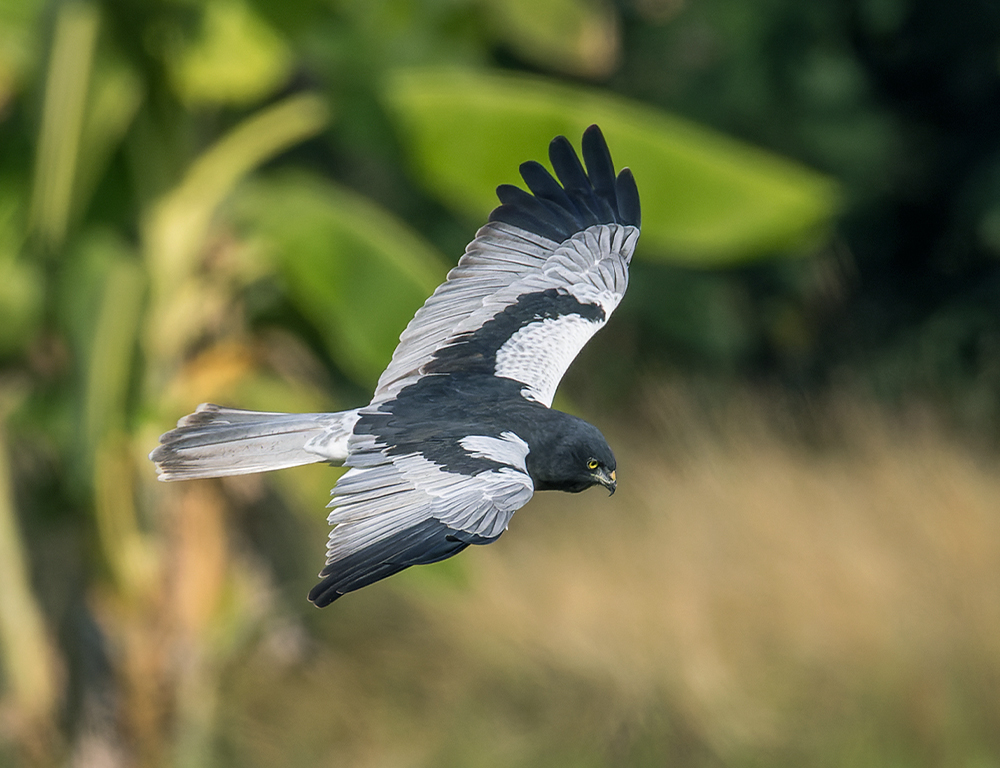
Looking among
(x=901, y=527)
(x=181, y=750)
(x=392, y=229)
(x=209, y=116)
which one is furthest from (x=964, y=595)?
(x=209, y=116)

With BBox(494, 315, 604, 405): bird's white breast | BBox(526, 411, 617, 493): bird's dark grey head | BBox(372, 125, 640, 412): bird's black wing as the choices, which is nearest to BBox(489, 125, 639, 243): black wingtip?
BBox(372, 125, 640, 412): bird's black wing

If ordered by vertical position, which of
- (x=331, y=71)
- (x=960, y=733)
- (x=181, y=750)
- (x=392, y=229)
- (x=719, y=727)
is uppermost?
(x=331, y=71)

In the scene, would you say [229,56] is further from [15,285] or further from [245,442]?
[245,442]

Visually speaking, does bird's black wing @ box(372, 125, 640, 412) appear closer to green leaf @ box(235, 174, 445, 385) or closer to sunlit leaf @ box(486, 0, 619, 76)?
green leaf @ box(235, 174, 445, 385)

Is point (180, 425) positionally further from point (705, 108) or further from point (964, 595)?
point (705, 108)

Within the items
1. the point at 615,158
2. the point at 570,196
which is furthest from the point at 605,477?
the point at 615,158

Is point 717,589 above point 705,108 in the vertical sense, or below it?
below

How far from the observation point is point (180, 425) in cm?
294

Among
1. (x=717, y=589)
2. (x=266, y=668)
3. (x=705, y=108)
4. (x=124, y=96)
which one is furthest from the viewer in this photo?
(x=705, y=108)

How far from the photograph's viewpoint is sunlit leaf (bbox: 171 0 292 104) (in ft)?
16.8

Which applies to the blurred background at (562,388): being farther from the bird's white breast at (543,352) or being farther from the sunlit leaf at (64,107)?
the bird's white breast at (543,352)

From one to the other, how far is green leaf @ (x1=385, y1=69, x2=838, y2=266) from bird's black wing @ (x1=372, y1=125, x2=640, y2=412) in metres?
1.35

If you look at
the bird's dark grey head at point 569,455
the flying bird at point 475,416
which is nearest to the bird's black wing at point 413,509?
the flying bird at point 475,416

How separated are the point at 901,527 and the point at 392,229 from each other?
10.3 ft
